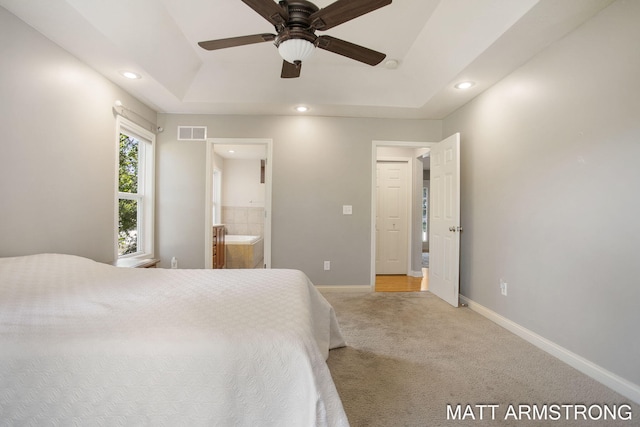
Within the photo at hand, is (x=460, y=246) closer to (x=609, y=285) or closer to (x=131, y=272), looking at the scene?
(x=609, y=285)

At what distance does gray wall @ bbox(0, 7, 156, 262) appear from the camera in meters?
1.83

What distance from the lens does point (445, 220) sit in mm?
3412

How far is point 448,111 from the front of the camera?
3514 mm

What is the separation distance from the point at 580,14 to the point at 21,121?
3.79 meters

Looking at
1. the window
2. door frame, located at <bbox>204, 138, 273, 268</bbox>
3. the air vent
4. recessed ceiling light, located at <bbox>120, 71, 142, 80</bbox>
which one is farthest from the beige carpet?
recessed ceiling light, located at <bbox>120, 71, 142, 80</bbox>

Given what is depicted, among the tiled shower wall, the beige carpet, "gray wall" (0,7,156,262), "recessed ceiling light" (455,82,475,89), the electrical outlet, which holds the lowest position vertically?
the beige carpet

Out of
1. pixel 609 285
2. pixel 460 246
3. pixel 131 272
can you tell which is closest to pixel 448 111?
pixel 460 246

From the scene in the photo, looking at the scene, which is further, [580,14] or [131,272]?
[131,272]

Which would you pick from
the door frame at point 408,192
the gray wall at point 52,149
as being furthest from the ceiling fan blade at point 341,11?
the door frame at point 408,192

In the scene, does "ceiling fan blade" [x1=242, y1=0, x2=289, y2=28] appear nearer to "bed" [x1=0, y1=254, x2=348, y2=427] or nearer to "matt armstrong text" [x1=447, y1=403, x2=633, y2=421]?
"bed" [x1=0, y1=254, x2=348, y2=427]

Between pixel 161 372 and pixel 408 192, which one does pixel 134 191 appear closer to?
pixel 161 372

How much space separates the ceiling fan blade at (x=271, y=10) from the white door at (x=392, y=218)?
368 cm

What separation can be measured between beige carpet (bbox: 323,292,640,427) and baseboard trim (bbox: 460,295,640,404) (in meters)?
0.04

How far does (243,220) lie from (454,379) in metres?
5.24
